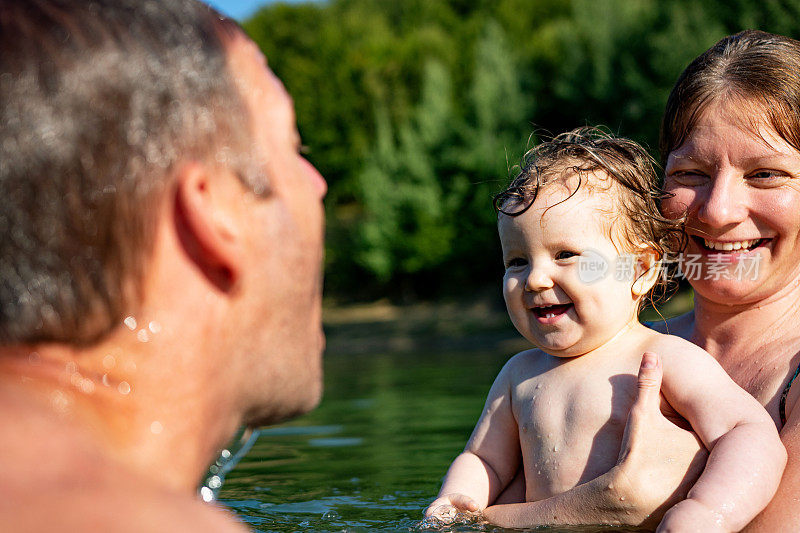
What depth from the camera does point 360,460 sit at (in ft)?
17.6

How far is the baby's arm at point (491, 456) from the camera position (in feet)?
9.84

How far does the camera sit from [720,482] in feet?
7.72

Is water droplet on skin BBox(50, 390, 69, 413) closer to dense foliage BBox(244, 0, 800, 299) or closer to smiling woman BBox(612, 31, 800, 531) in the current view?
smiling woman BBox(612, 31, 800, 531)

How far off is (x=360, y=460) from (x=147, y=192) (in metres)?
4.40

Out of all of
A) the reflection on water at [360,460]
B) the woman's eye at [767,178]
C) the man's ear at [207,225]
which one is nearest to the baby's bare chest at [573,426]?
the reflection on water at [360,460]

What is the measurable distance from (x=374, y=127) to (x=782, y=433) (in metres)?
39.1

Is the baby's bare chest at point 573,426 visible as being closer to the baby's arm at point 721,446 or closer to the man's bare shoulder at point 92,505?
the baby's arm at point 721,446

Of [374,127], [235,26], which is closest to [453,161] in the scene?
[374,127]

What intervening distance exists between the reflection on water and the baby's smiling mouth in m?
0.69

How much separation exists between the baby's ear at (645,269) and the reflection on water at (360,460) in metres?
0.91

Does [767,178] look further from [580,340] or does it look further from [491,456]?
[491,456]

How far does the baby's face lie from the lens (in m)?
2.82

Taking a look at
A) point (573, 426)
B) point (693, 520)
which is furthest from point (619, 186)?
point (693, 520)

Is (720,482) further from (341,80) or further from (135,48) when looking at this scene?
(341,80)
